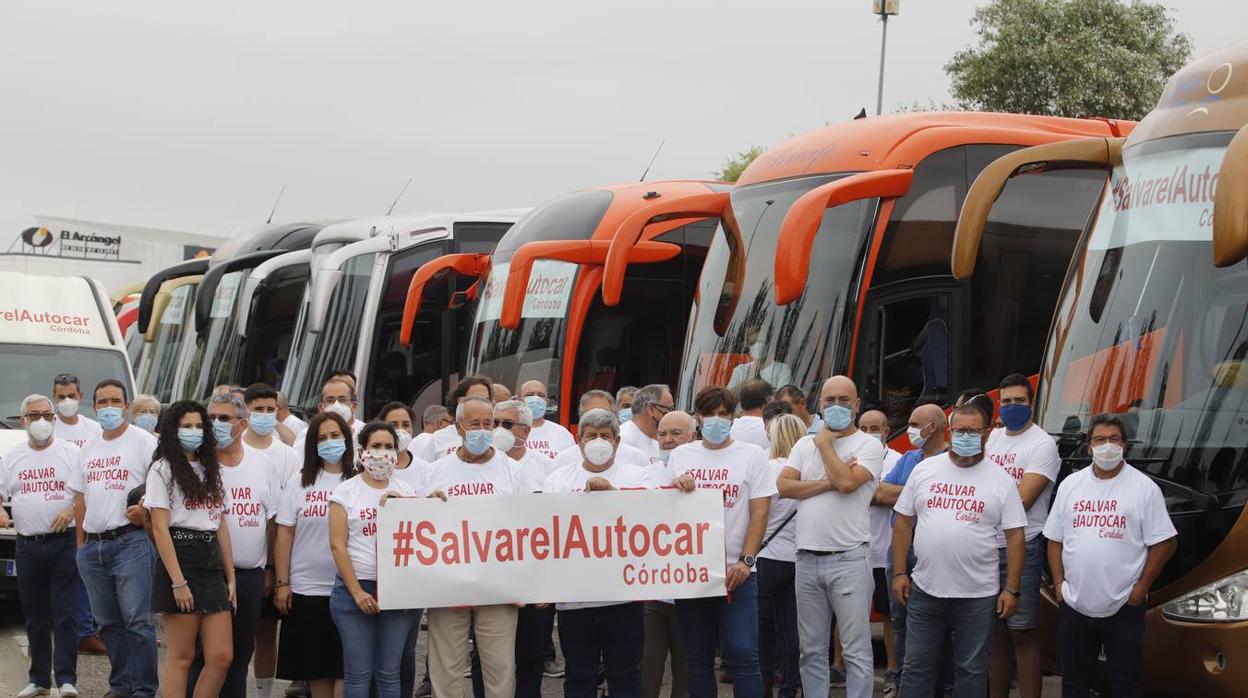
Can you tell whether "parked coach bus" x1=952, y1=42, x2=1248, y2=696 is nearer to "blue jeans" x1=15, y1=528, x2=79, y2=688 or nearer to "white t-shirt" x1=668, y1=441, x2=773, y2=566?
"white t-shirt" x1=668, y1=441, x2=773, y2=566

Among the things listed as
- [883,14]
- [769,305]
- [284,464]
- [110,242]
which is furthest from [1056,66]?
[110,242]

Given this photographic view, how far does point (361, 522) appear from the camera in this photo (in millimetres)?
8133

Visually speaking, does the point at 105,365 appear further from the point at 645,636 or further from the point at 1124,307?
the point at 1124,307

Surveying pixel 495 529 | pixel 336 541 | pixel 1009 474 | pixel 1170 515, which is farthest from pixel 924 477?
pixel 336 541

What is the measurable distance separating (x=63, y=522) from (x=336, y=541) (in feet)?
8.83

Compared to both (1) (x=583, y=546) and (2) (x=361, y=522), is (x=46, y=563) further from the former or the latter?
(1) (x=583, y=546)

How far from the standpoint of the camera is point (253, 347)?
20.3 meters

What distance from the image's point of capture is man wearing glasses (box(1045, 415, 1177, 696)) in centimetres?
780

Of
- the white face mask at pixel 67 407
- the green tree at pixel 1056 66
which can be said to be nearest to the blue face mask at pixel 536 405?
the white face mask at pixel 67 407

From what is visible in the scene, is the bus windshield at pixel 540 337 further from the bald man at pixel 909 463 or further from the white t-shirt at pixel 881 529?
the bald man at pixel 909 463

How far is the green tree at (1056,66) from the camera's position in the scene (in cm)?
3338

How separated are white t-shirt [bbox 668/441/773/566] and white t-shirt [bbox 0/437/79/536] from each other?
12.4ft

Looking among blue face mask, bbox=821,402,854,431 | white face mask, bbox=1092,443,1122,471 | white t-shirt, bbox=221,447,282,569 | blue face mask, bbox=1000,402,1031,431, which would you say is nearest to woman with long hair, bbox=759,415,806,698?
blue face mask, bbox=821,402,854,431

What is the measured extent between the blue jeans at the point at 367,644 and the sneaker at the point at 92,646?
413 centimetres
